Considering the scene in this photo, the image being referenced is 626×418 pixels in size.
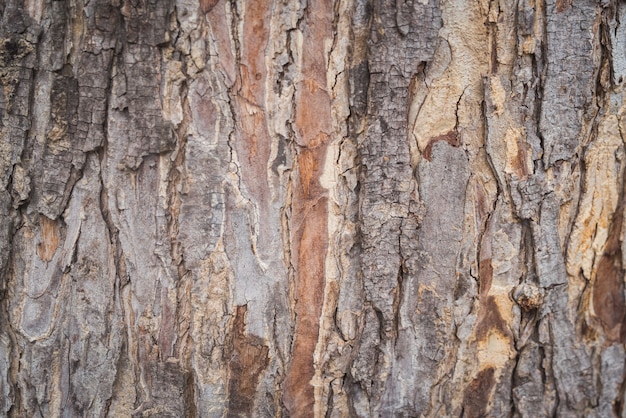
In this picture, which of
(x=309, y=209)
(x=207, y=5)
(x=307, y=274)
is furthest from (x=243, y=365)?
(x=207, y=5)

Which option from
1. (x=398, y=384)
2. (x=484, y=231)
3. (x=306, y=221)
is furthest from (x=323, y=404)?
(x=484, y=231)

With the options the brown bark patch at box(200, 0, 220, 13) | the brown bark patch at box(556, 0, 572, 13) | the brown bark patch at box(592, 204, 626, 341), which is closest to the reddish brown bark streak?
the brown bark patch at box(200, 0, 220, 13)

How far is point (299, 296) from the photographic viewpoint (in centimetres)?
119

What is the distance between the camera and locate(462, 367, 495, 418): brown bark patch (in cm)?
120

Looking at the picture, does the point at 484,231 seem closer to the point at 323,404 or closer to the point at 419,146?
the point at 419,146

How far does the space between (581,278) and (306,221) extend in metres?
0.71

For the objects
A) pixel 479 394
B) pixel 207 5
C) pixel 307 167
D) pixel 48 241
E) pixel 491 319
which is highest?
pixel 207 5

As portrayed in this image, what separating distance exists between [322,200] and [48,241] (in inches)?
28.3

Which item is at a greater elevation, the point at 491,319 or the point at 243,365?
the point at 491,319

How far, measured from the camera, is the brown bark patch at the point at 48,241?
1206 mm

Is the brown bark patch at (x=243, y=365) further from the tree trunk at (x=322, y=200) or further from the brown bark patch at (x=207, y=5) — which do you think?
the brown bark patch at (x=207, y=5)

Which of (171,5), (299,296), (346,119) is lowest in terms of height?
(299,296)

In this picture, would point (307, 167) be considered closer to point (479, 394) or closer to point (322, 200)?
point (322, 200)

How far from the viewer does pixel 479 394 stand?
1202mm
